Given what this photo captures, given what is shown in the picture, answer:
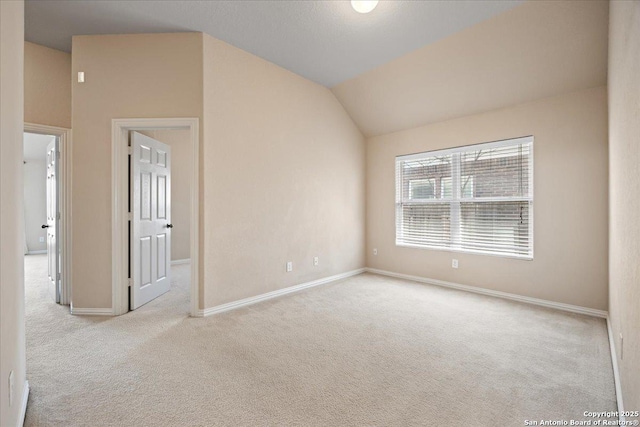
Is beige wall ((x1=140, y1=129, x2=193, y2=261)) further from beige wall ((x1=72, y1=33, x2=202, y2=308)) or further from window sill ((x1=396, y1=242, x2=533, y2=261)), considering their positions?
window sill ((x1=396, y1=242, x2=533, y2=261))

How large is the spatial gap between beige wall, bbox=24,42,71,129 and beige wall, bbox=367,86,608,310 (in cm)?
489

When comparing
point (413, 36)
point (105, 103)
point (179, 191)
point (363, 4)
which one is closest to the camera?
point (363, 4)

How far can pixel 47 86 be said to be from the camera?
3416 mm

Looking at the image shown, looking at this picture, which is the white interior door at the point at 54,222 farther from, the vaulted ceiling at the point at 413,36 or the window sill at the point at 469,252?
the window sill at the point at 469,252

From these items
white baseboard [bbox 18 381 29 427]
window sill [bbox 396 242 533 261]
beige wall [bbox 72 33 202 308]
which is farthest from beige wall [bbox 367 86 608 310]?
white baseboard [bbox 18 381 29 427]

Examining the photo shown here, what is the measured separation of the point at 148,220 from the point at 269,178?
1551 millimetres

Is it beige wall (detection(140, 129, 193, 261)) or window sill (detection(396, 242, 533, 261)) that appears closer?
window sill (detection(396, 242, 533, 261))

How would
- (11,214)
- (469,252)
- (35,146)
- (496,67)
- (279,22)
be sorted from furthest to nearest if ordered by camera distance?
(35,146) → (469,252) → (496,67) → (279,22) → (11,214)

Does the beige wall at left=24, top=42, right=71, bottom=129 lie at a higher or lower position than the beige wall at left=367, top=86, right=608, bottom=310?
higher

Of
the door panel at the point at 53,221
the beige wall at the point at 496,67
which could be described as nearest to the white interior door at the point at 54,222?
the door panel at the point at 53,221

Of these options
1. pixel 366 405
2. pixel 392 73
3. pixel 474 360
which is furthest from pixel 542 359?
pixel 392 73

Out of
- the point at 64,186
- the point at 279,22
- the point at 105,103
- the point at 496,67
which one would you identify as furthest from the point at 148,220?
the point at 496,67

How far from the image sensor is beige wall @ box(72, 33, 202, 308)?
3201 millimetres

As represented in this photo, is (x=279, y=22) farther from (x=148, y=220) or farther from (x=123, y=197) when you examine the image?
(x=148, y=220)
